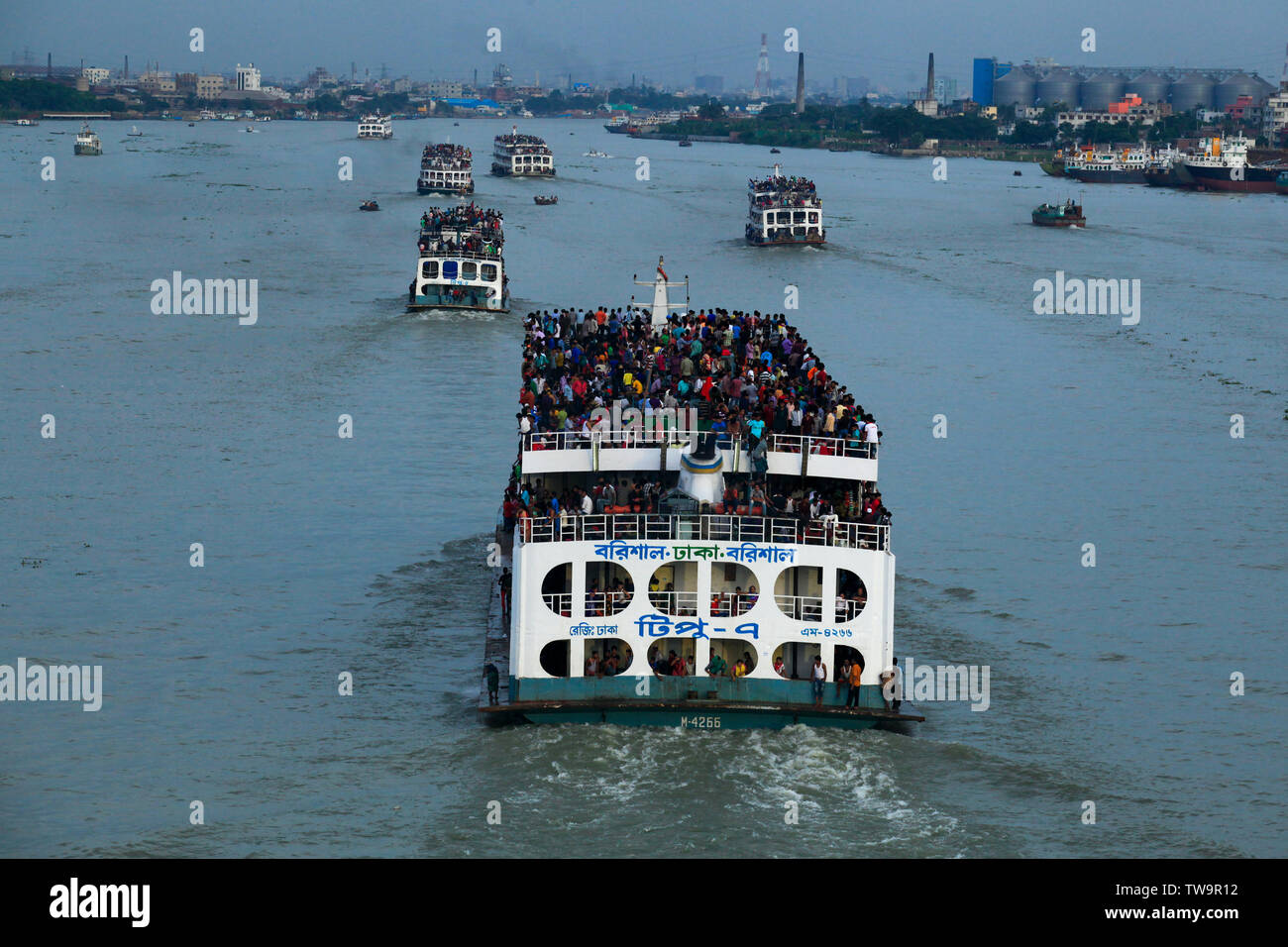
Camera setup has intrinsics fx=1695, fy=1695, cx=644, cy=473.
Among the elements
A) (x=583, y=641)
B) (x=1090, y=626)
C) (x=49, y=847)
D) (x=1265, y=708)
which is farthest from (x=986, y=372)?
(x=49, y=847)

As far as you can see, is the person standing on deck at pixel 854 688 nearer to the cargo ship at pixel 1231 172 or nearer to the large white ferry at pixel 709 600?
the large white ferry at pixel 709 600

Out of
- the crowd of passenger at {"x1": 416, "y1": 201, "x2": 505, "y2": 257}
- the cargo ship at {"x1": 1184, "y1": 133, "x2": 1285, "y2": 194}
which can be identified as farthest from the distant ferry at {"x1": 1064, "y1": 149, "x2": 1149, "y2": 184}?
the crowd of passenger at {"x1": 416, "y1": 201, "x2": 505, "y2": 257}

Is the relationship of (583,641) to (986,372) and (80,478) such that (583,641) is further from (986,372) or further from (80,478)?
(986,372)

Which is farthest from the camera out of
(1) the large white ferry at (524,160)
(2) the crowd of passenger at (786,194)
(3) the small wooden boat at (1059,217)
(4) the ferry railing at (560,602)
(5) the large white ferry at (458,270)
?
(1) the large white ferry at (524,160)

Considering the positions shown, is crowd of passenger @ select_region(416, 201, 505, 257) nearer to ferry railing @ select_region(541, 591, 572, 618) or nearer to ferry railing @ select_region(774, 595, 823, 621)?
ferry railing @ select_region(541, 591, 572, 618)

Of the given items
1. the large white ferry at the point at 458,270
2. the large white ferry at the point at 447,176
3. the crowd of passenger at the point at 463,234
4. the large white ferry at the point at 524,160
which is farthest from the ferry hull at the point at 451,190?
the large white ferry at the point at 458,270
